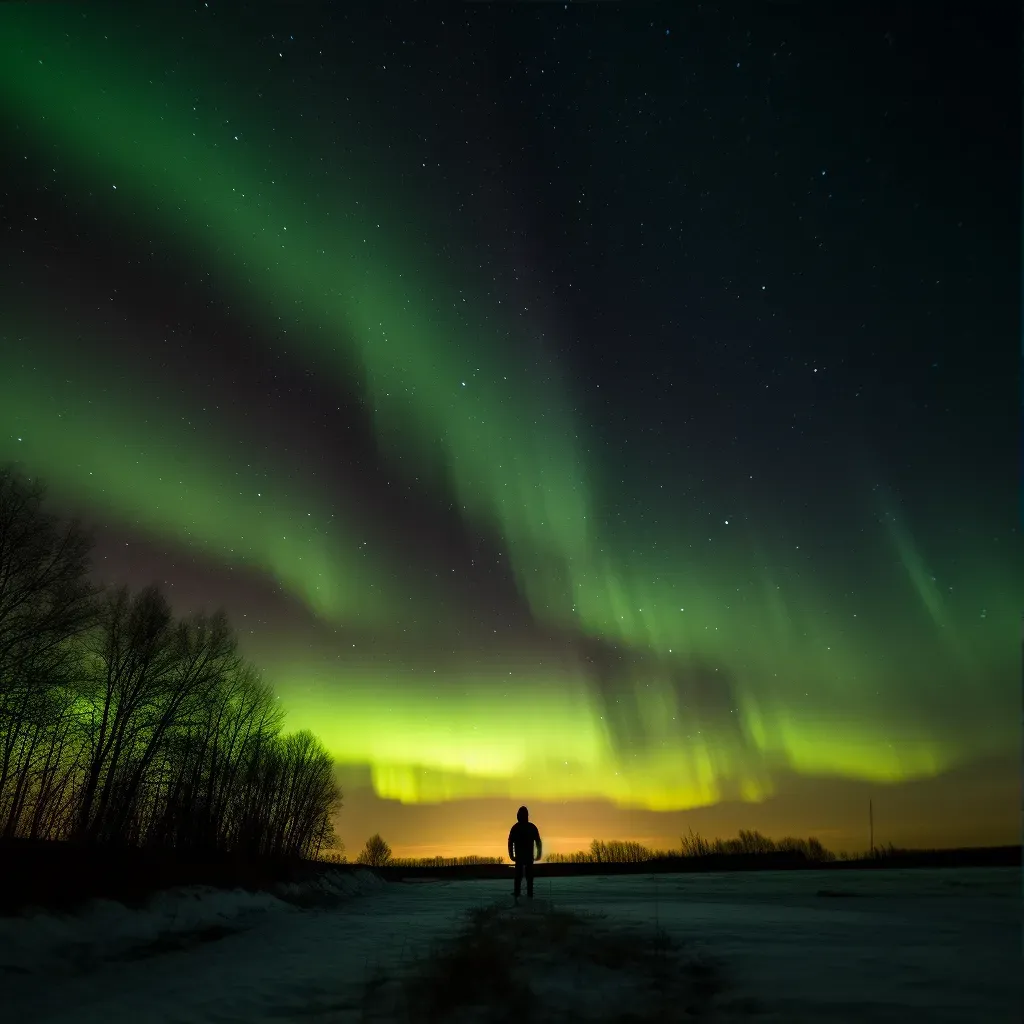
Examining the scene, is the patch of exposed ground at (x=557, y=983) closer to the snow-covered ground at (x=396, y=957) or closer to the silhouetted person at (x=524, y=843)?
the snow-covered ground at (x=396, y=957)

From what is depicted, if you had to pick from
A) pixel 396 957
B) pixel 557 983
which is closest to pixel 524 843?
pixel 396 957

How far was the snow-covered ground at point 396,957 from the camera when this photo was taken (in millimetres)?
5590

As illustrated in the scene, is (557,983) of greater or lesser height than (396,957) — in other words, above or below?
above

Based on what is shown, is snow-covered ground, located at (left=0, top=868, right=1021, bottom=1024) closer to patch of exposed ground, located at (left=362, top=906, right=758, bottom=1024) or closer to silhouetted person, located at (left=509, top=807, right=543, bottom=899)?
patch of exposed ground, located at (left=362, top=906, right=758, bottom=1024)

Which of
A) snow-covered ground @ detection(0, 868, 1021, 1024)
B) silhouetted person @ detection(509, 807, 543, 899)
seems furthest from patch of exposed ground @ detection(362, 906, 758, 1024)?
silhouetted person @ detection(509, 807, 543, 899)

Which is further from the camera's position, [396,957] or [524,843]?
[524,843]

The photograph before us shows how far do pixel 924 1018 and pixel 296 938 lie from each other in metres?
8.60

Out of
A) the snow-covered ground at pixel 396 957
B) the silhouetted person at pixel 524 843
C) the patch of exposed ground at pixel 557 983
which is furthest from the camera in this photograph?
the silhouetted person at pixel 524 843

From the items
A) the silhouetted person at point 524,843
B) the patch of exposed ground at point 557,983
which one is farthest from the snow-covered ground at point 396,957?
the silhouetted person at point 524,843

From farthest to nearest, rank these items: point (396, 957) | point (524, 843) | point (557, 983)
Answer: point (524, 843) → point (396, 957) → point (557, 983)

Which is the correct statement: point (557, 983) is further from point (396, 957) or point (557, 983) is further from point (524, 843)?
point (524, 843)

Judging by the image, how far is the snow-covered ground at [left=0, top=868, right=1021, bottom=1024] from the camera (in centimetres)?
559

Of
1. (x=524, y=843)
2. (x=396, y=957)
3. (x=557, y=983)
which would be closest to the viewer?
(x=557, y=983)

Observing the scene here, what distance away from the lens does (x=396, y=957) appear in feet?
27.2
